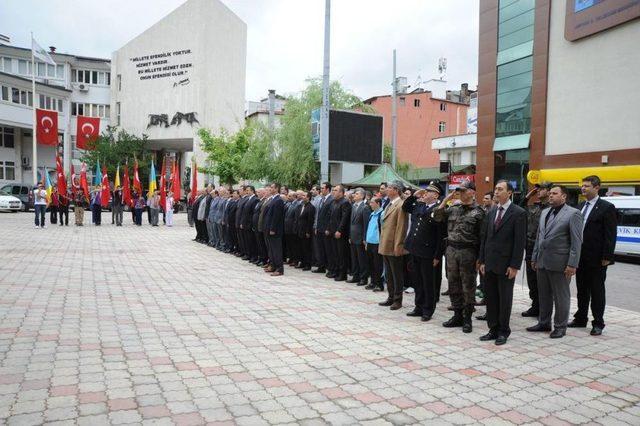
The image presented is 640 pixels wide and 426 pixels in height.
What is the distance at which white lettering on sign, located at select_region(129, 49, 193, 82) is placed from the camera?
1800 inches

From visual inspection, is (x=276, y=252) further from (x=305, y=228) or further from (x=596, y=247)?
(x=596, y=247)

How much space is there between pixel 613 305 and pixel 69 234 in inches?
693

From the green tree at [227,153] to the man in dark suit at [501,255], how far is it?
33896 millimetres

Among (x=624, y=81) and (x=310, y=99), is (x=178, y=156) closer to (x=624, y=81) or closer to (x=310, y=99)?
(x=310, y=99)

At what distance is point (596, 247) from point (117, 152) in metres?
45.0

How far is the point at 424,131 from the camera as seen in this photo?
54.7 m

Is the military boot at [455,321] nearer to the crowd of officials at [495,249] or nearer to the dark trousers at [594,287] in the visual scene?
the crowd of officials at [495,249]

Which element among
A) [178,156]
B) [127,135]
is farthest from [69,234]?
[178,156]

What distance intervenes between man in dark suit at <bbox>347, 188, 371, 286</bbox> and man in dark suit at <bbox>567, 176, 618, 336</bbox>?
4.09 m

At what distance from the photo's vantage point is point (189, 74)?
1791 inches

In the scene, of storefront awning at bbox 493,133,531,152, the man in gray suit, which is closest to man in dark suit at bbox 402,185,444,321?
the man in gray suit

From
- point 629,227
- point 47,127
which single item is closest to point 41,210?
point 629,227

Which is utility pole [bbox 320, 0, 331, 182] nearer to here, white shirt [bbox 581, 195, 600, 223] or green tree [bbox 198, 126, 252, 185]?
white shirt [bbox 581, 195, 600, 223]

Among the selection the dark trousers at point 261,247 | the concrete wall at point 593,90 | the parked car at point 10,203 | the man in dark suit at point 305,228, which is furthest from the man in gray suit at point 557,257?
the parked car at point 10,203
